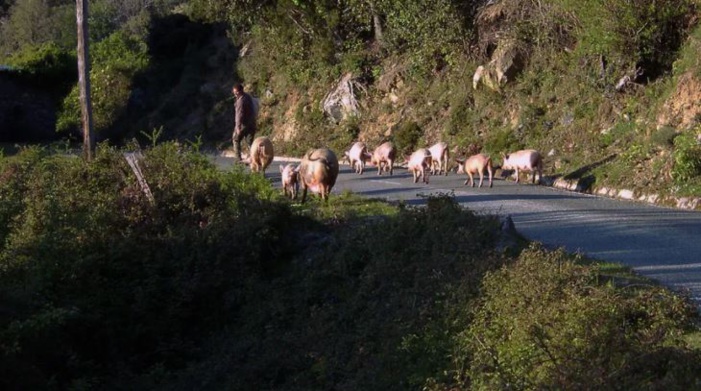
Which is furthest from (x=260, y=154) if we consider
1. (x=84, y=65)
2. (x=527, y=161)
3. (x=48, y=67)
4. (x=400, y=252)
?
(x=48, y=67)

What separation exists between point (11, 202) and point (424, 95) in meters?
15.4

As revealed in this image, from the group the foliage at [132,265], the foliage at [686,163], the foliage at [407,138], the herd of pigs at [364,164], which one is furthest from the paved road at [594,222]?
the foliage at [407,138]

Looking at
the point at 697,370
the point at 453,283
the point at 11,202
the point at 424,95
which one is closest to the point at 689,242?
the point at 453,283

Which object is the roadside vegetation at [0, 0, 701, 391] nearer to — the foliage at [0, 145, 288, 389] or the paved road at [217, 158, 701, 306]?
the foliage at [0, 145, 288, 389]

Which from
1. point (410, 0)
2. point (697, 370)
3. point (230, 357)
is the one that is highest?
point (410, 0)

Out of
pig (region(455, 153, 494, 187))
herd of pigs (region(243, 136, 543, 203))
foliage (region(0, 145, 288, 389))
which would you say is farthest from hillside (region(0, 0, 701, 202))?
foliage (region(0, 145, 288, 389))

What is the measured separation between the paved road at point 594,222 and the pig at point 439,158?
1.47 metres

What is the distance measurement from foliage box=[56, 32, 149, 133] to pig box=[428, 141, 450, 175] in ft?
81.4

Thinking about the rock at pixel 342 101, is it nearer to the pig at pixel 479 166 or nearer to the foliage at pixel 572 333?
the pig at pixel 479 166

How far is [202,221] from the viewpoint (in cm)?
1678

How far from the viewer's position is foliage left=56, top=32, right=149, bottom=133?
4684 centimetres

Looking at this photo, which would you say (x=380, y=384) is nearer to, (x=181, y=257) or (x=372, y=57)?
(x=181, y=257)

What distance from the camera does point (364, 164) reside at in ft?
87.5

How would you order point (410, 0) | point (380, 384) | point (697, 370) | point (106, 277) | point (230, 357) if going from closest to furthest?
point (697, 370) → point (380, 384) → point (230, 357) → point (106, 277) → point (410, 0)
